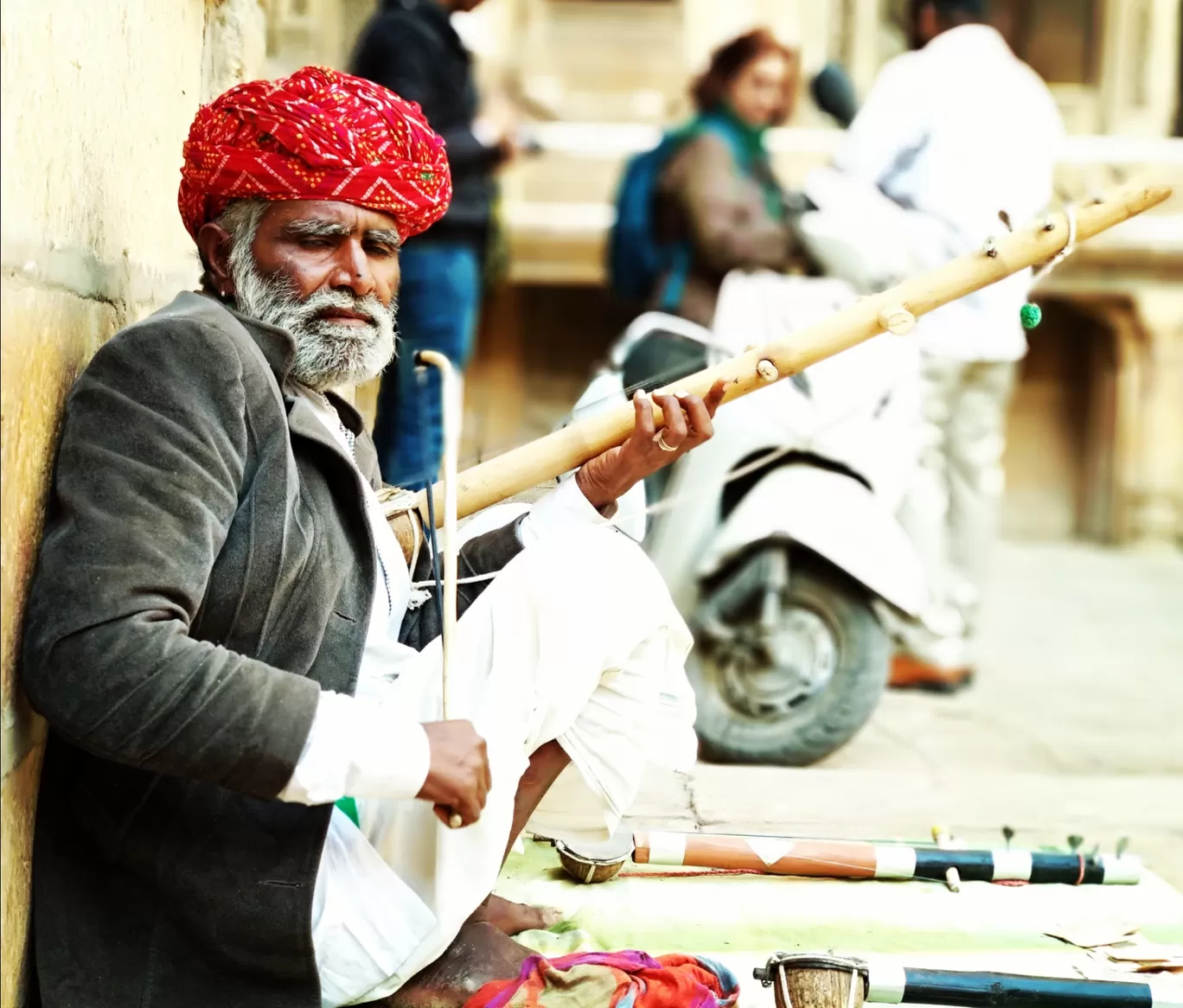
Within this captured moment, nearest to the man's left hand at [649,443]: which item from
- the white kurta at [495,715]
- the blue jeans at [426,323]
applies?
the white kurta at [495,715]

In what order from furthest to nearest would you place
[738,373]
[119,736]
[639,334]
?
[639,334] < [738,373] < [119,736]

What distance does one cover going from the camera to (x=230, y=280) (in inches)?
82.1

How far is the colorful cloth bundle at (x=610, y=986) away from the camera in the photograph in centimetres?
197

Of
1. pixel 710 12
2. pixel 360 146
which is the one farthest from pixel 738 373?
pixel 710 12

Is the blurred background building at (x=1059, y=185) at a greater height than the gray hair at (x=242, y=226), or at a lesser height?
lesser

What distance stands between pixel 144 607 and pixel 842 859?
4.98 ft

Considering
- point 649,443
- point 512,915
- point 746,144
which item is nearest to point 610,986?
point 512,915

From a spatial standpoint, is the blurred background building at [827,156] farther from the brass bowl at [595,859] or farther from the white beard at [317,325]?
the white beard at [317,325]

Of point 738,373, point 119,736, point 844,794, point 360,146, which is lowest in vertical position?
point 844,794

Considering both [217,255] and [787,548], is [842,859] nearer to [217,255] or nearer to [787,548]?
[787,548]

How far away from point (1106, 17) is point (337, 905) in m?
8.56

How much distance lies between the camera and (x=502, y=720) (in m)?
1.89

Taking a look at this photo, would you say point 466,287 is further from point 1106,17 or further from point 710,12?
point 1106,17

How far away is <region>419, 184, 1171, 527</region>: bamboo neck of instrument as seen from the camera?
2307mm
